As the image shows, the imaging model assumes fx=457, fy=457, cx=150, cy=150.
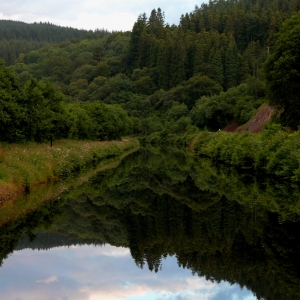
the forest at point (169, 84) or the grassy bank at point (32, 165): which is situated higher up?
the forest at point (169, 84)

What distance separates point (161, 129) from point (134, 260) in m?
104

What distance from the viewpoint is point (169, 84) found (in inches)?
5635

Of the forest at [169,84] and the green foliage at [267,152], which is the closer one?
the green foliage at [267,152]

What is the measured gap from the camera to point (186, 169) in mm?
42312


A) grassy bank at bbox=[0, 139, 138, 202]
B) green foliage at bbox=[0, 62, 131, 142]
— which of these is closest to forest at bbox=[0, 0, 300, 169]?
green foliage at bbox=[0, 62, 131, 142]

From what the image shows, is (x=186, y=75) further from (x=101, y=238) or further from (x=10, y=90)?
(x=101, y=238)

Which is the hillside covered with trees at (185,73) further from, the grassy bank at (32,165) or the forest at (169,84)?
the grassy bank at (32,165)

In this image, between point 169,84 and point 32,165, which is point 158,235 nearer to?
point 32,165

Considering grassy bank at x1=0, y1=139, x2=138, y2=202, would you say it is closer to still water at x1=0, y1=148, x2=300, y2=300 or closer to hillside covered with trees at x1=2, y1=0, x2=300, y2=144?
still water at x1=0, y1=148, x2=300, y2=300

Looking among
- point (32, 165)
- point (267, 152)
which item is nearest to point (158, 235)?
point (32, 165)

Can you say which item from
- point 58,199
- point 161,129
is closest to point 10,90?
point 58,199

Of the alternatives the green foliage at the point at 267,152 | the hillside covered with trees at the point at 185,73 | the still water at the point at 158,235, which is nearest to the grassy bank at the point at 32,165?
the still water at the point at 158,235

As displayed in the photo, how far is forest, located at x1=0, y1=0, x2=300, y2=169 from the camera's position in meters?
40.4

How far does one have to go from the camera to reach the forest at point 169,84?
1592 inches
